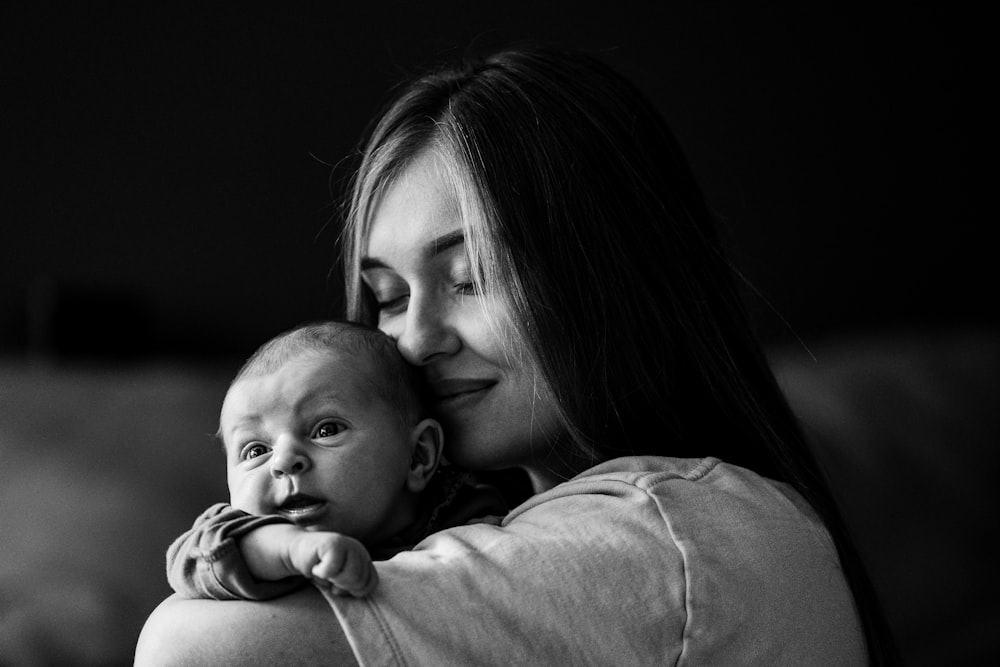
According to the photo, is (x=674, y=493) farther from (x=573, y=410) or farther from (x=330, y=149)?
(x=330, y=149)

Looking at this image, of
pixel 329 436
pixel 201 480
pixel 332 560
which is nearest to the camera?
pixel 332 560

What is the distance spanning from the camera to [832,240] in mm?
2887

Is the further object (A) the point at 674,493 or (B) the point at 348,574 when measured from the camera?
(A) the point at 674,493

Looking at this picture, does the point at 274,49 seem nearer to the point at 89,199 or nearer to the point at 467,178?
the point at 89,199

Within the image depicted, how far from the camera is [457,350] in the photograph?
119cm

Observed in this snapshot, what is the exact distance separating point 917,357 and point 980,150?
0.82 meters

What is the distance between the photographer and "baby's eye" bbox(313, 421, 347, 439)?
1064 mm

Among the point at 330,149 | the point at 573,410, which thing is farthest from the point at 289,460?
the point at 330,149

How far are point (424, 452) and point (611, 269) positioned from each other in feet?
0.89

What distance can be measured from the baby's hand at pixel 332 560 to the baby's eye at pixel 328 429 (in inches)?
10.2

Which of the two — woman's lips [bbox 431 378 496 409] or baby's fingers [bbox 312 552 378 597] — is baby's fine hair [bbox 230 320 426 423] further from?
baby's fingers [bbox 312 552 378 597]

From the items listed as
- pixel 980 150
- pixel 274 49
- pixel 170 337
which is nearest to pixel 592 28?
A: pixel 274 49

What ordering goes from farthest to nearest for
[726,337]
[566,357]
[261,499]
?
[726,337] < [566,357] < [261,499]

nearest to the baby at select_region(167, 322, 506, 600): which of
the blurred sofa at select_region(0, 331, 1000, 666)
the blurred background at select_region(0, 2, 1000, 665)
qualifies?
the blurred sofa at select_region(0, 331, 1000, 666)
